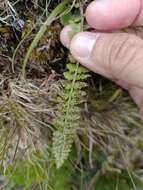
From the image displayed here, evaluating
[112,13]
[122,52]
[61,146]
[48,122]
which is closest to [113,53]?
[122,52]

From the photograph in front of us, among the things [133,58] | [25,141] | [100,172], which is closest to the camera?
[133,58]

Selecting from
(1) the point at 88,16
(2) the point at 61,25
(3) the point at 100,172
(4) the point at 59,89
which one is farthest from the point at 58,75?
(3) the point at 100,172

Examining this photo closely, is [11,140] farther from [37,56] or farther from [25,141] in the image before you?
[37,56]

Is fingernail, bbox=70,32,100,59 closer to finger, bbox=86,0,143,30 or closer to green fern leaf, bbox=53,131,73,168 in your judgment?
finger, bbox=86,0,143,30

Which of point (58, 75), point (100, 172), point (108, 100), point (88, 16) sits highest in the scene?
point (88, 16)

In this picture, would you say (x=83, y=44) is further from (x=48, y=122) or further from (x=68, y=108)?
(x=48, y=122)

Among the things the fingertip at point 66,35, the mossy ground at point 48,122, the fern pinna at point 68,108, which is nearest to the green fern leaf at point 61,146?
the fern pinna at point 68,108
